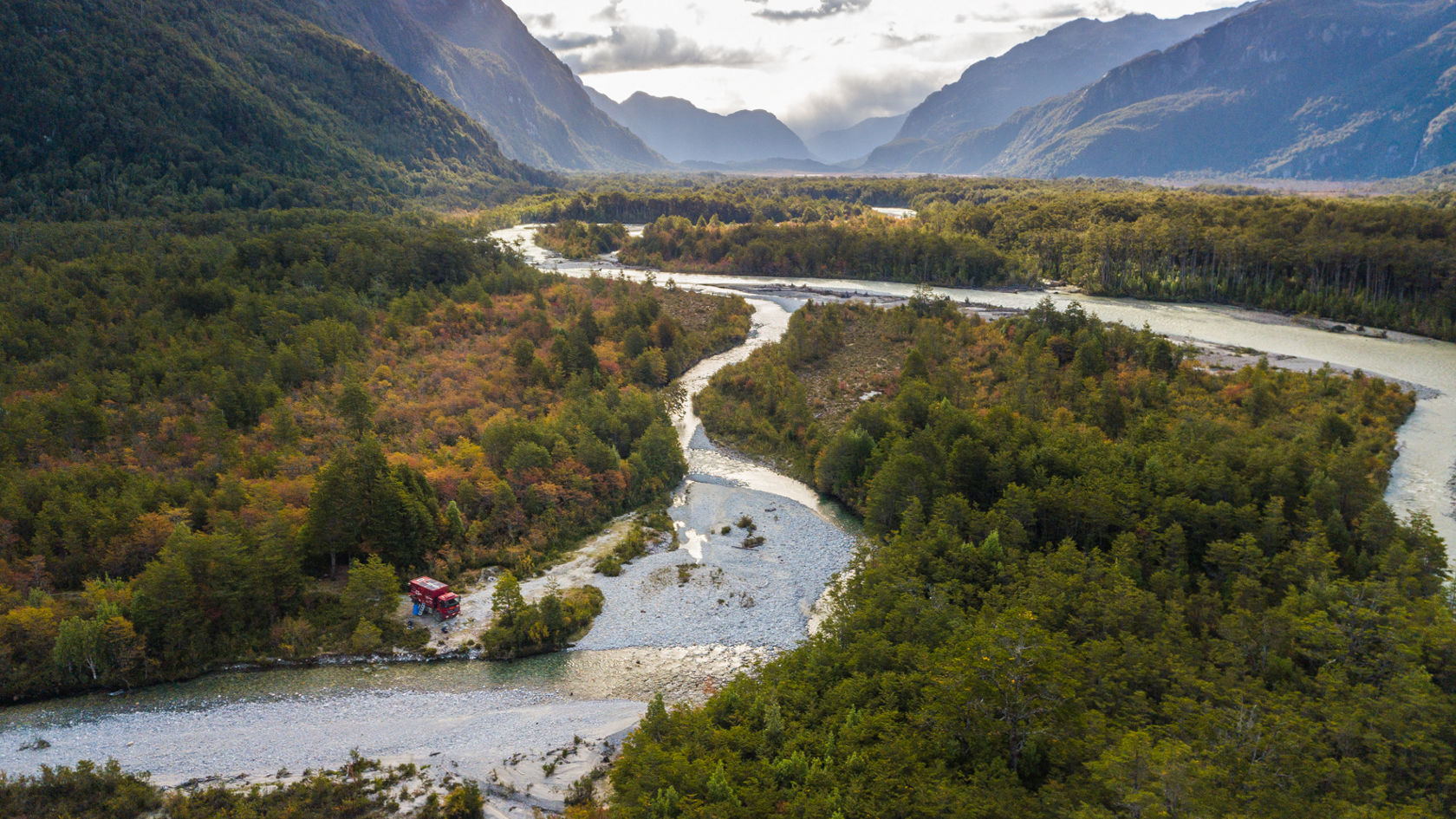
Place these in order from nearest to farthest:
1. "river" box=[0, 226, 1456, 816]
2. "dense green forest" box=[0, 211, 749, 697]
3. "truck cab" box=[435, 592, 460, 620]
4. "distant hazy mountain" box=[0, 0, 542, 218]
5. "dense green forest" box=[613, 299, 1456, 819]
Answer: "dense green forest" box=[613, 299, 1456, 819]
"river" box=[0, 226, 1456, 816]
"dense green forest" box=[0, 211, 749, 697]
"truck cab" box=[435, 592, 460, 620]
"distant hazy mountain" box=[0, 0, 542, 218]

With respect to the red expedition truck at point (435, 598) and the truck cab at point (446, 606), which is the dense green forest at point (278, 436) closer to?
the red expedition truck at point (435, 598)

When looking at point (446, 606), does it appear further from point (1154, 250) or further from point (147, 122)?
point (147, 122)

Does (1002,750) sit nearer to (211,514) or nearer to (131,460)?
(211,514)

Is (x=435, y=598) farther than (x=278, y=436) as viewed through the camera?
No

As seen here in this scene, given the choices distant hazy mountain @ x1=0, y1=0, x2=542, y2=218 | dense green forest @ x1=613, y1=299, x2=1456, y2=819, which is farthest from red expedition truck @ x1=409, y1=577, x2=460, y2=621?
distant hazy mountain @ x1=0, y1=0, x2=542, y2=218

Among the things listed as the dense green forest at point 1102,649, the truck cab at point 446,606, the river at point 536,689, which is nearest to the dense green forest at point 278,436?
the truck cab at point 446,606

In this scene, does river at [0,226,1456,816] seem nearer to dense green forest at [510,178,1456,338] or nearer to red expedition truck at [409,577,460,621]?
red expedition truck at [409,577,460,621]

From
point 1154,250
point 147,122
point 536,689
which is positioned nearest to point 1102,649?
point 536,689
